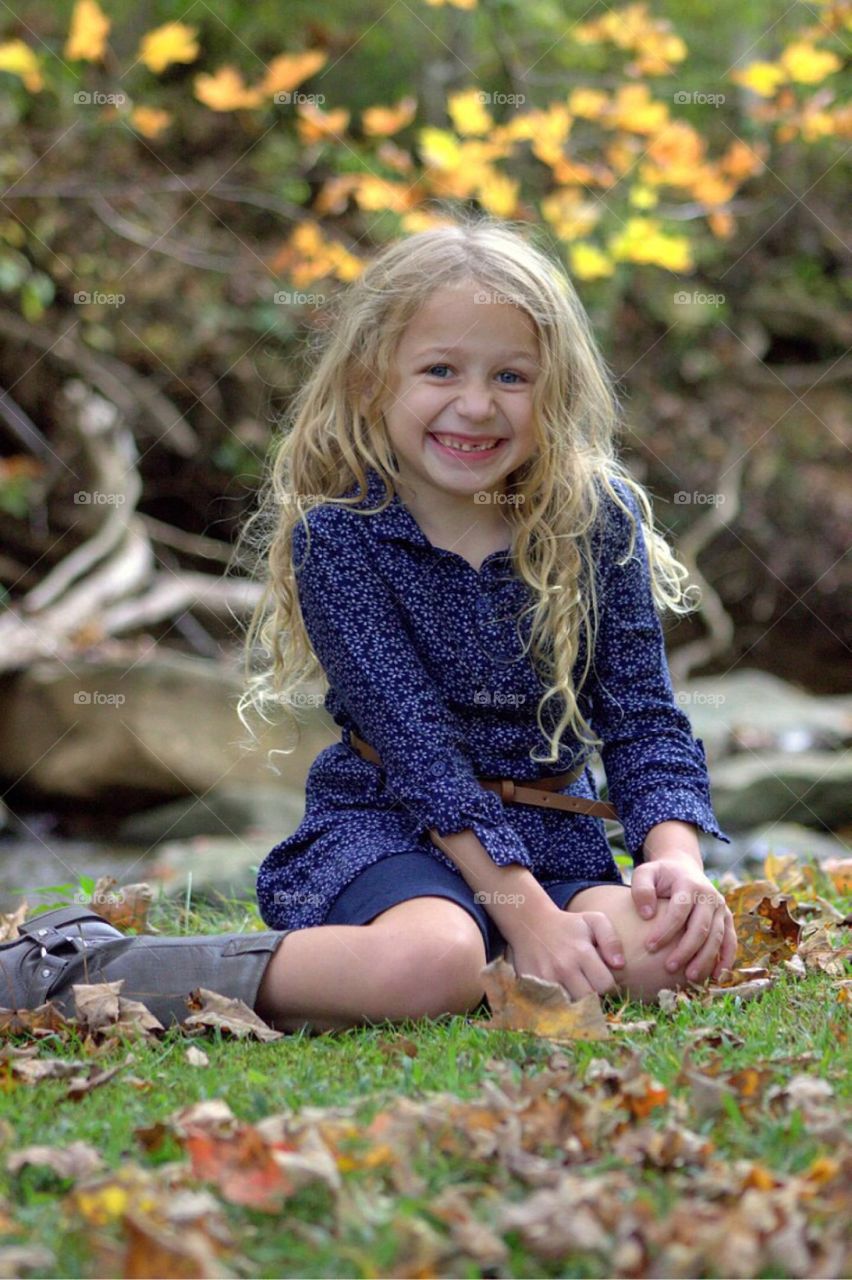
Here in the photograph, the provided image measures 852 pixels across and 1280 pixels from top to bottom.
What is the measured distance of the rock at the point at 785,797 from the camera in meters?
4.57

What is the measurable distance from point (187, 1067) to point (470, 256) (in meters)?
1.32

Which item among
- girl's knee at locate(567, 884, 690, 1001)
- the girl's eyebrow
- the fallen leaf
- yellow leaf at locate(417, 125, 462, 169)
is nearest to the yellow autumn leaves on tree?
yellow leaf at locate(417, 125, 462, 169)

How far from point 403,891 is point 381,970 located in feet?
0.45

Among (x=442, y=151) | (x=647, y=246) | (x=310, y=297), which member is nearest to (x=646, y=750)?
(x=442, y=151)

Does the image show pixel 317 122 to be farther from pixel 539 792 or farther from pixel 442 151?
pixel 539 792

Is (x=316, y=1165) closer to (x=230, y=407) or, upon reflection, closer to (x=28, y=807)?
(x=28, y=807)

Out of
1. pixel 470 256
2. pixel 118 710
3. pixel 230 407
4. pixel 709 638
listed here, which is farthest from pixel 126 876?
pixel 709 638

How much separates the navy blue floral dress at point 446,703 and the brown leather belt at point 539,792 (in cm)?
1

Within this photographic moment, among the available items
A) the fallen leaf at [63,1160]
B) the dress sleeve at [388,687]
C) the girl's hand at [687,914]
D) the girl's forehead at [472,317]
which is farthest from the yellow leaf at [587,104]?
the fallen leaf at [63,1160]

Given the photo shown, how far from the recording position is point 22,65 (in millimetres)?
4398

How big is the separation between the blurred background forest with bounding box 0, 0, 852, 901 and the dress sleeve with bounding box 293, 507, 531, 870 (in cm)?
200

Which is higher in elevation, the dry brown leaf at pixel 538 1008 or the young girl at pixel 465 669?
the young girl at pixel 465 669

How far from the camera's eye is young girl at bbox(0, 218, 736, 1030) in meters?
1.97

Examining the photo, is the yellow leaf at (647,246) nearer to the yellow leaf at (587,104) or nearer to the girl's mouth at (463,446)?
the yellow leaf at (587,104)
